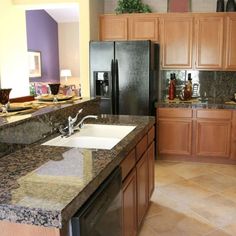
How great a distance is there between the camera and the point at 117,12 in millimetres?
4730

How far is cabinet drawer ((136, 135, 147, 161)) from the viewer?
2357mm

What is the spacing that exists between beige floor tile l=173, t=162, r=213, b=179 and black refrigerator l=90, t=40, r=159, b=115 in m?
0.85

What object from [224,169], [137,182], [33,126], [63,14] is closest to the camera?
[33,126]

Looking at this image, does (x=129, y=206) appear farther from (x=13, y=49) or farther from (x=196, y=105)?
(x=13, y=49)

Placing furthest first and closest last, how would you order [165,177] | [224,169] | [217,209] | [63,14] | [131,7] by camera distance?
1. [63,14]
2. [131,7]
3. [224,169]
4. [165,177]
5. [217,209]

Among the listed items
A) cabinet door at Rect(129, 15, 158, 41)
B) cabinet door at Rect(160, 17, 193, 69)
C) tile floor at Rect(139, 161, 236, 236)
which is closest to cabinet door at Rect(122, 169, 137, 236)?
tile floor at Rect(139, 161, 236, 236)

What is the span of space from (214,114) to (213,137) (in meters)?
0.33

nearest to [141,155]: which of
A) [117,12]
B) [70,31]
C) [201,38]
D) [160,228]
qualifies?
[160,228]

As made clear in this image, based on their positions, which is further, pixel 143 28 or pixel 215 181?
pixel 143 28

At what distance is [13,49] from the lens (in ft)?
17.1

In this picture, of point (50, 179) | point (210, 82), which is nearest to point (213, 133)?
point (210, 82)

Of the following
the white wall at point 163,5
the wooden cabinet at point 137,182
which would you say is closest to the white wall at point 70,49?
the white wall at point 163,5

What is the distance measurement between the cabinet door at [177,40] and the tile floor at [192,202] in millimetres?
1512

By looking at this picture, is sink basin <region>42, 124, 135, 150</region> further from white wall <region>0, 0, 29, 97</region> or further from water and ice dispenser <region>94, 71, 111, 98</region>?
white wall <region>0, 0, 29, 97</region>
